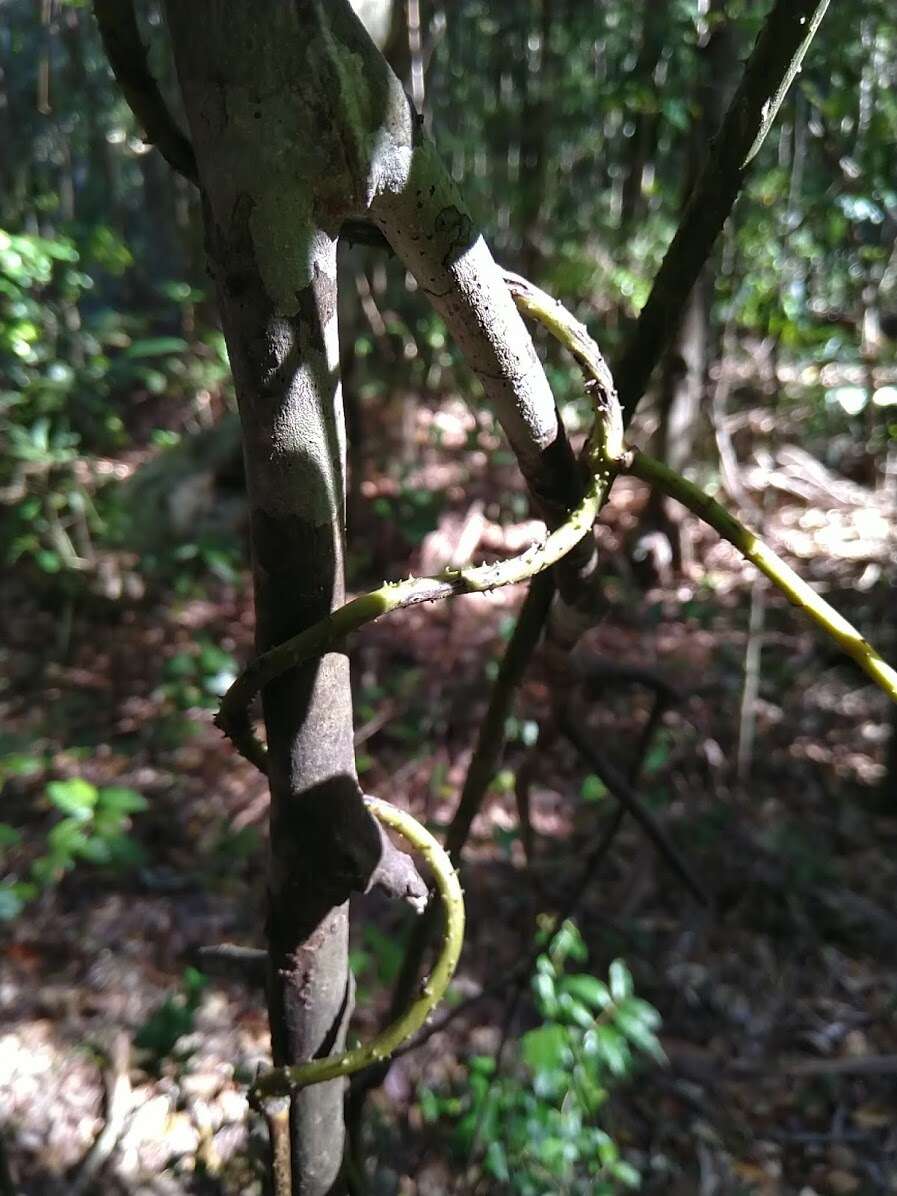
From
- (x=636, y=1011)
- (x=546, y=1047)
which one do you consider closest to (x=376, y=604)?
(x=546, y=1047)

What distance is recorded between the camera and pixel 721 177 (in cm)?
67

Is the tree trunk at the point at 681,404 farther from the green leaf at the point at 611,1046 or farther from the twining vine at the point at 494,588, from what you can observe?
the twining vine at the point at 494,588

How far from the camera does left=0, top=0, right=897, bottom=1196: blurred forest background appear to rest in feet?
6.14

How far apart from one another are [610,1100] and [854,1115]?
25.5 inches

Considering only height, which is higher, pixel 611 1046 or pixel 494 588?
pixel 494 588

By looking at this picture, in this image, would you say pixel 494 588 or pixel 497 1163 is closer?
pixel 494 588

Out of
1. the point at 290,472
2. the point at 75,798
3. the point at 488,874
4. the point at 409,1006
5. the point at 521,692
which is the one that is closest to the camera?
the point at 290,472

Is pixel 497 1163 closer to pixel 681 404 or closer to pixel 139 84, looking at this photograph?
pixel 139 84

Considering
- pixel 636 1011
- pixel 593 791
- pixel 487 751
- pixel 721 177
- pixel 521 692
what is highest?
pixel 721 177

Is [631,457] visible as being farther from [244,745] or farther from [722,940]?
[722,940]

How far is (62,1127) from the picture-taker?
1784 millimetres

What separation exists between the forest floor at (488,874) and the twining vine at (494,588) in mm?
269

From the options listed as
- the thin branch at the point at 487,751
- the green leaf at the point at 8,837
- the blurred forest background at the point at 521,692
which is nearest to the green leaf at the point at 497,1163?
the blurred forest background at the point at 521,692

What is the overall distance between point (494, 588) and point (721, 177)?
15.6 inches
